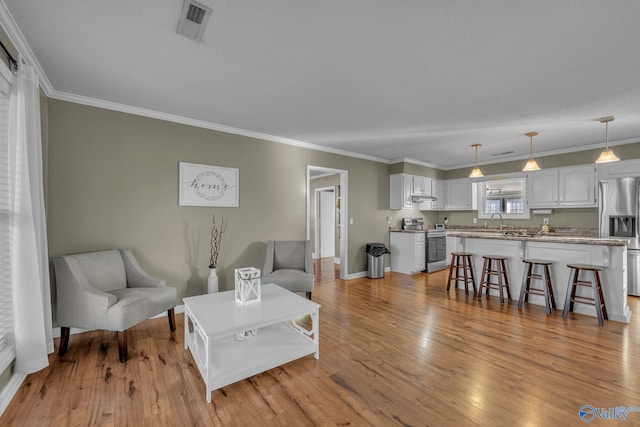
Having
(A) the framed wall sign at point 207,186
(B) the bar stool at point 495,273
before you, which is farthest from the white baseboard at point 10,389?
(B) the bar stool at point 495,273

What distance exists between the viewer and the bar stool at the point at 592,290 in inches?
123

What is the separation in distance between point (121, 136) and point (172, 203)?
0.91 m

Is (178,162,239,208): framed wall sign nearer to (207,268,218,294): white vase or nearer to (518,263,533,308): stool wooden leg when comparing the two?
(207,268,218,294): white vase

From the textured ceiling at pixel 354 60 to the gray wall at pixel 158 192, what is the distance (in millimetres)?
311

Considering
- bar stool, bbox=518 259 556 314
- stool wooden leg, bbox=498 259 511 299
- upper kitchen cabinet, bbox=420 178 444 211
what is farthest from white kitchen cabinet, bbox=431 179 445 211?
bar stool, bbox=518 259 556 314

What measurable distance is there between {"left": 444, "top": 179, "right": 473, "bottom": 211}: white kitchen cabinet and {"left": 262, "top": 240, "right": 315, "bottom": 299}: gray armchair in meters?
4.47

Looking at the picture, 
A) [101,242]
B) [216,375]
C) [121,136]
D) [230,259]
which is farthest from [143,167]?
[216,375]

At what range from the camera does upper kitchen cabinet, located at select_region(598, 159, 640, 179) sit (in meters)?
4.48

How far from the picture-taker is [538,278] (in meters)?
3.64

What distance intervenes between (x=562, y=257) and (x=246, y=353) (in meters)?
4.04

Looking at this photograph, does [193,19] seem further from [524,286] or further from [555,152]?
[555,152]

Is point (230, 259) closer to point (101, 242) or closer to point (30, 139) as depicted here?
point (101, 242)

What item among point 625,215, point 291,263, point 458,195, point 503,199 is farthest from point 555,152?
point 291,263

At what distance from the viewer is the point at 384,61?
2279 millimetres
